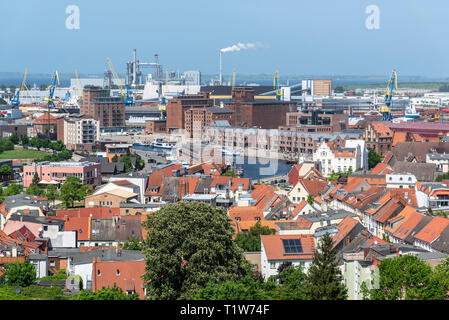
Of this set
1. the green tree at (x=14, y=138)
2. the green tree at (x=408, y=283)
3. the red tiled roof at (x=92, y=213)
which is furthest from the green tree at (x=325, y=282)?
the green tree at (x=14, y=138)

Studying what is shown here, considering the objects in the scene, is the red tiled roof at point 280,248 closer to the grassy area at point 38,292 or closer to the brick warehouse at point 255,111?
the grassy area at point 38,292

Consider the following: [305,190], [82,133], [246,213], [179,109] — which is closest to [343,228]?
[246,213]

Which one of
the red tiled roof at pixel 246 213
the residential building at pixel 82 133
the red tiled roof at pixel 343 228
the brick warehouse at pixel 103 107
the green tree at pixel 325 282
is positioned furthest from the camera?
the brick warehouse at pixel 103 107

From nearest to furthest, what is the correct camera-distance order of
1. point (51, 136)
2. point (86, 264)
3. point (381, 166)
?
point (86, 264), point (381, 166), point (51, 136)

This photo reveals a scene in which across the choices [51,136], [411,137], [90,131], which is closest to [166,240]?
[411,137]

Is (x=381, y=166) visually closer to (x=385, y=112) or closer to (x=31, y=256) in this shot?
(x=31, y=256)
